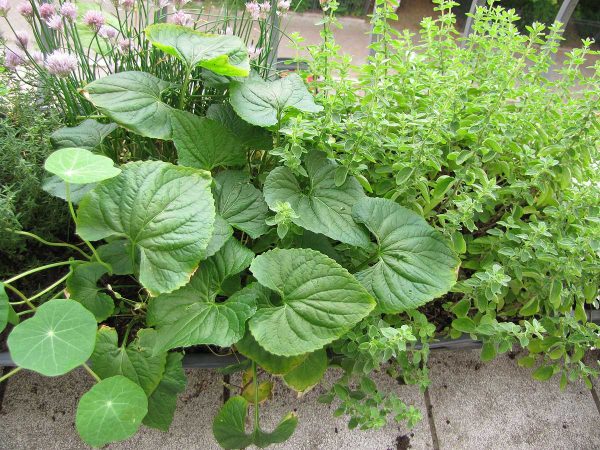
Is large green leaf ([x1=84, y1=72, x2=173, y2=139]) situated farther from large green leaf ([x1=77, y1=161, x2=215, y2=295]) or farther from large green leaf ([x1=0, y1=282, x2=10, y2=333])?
large green leaf ([x1=0, y1=282, x2=10, y2=333])

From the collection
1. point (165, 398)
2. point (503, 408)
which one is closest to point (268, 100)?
point (165, 398)

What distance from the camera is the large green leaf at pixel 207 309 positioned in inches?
26.4

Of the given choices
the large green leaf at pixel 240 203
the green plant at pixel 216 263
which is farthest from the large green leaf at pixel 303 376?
the large green leaf at pixel 240 203

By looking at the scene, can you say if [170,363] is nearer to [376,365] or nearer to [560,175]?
[376,365]

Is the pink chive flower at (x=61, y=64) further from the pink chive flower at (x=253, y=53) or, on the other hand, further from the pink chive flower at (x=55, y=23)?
the pink chive flower at (x=253, y=53)

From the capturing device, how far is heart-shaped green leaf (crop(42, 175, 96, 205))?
783mm

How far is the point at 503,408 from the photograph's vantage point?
961 millimetres

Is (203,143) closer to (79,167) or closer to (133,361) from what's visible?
(79,167)

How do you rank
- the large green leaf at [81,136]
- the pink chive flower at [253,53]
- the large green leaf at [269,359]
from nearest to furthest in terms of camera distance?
the large green leaf at [269,359] → the large green leaf at [81,136] → the pink chive flower at [253,53]

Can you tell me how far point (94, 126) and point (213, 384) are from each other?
0.51m

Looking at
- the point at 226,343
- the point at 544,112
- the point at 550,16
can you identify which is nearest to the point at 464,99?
the point at 544,112

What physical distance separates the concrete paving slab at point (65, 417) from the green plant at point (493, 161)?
18.0 inches

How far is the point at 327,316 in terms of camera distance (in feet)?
2.26

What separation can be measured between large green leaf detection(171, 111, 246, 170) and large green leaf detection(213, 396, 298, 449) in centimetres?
38
